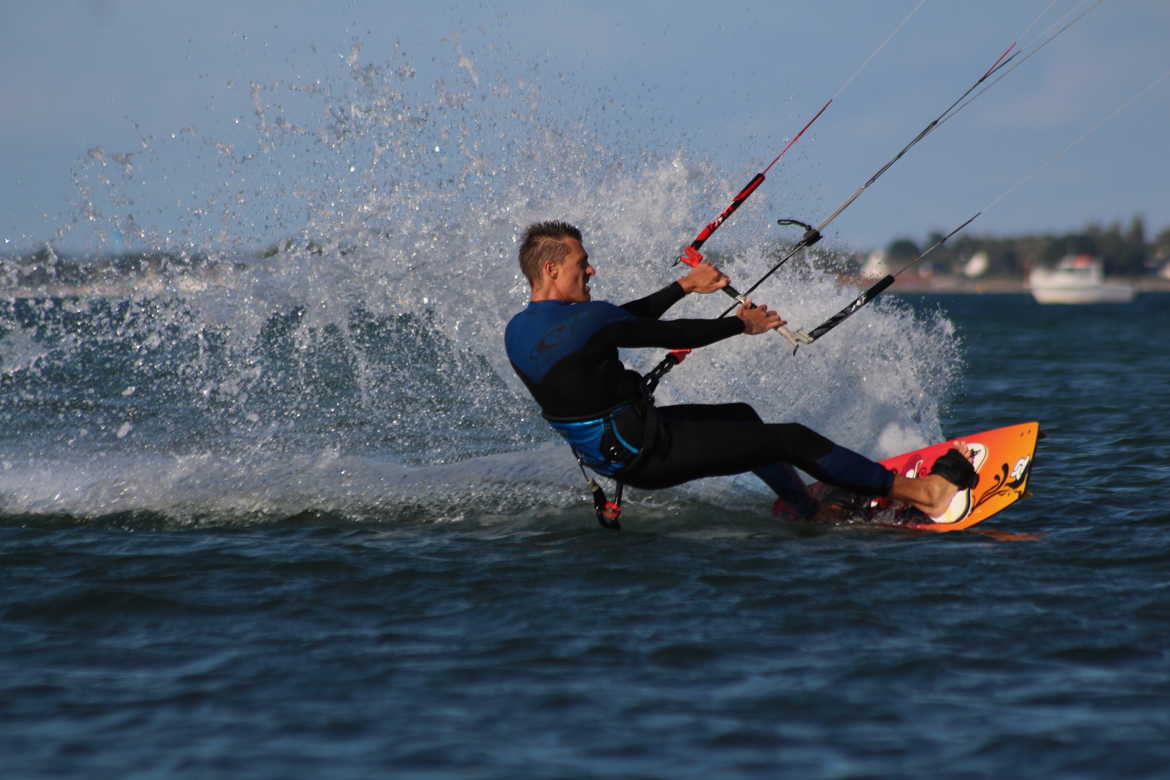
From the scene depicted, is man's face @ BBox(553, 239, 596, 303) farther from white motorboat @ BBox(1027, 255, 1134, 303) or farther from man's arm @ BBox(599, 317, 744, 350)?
white motorboat @ BBox(1027, 255, 1134, 303)

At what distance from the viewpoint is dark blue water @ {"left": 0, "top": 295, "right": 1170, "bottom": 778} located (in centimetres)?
391

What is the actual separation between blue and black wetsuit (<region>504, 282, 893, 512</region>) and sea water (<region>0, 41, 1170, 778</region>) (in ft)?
1.48

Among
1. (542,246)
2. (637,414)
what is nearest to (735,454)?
(637,414)

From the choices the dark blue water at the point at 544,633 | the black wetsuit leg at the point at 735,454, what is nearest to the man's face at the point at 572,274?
the black wetsuit leg at the point at 735,454

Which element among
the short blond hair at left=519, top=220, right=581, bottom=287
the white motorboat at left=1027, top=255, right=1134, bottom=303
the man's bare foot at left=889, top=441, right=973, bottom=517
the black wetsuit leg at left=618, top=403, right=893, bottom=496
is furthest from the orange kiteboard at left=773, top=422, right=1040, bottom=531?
the white motorboat at left=1027, top=255, right=1134, bottom=303

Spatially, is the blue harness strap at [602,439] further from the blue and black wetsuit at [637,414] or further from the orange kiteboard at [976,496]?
the orange kiteboard at [976,496]

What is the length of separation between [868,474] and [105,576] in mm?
3852

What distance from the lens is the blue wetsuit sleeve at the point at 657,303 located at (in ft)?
21.7

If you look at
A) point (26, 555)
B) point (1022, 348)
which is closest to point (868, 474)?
point (26, 555)

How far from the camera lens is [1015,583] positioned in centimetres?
577

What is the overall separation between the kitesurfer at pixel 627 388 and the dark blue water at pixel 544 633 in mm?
451

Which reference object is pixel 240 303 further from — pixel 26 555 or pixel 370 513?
pixel 26 555

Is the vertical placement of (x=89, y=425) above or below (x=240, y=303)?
below

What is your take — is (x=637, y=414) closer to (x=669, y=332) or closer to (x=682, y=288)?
(x=669, y=332)
